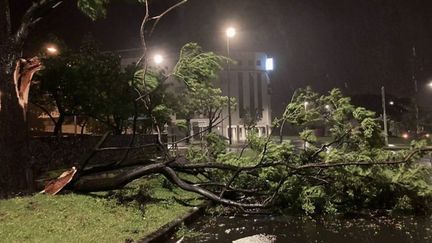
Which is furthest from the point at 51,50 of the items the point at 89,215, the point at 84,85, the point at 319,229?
the point at 319,229

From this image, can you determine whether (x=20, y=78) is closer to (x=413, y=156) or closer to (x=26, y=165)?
(x=26, y=165)

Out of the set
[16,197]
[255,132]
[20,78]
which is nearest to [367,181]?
[255,132]

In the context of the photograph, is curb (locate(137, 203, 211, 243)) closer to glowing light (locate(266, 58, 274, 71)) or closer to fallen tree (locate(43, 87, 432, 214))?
fallen tree (locate(43, 87, 432, 214))

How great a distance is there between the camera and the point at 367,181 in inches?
365

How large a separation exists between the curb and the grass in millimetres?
152

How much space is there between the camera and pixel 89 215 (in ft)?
25.6

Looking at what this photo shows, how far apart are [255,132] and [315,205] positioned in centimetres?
242

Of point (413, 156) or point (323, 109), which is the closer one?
point (413, 156)

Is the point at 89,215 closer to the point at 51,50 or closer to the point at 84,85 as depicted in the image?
the point at 84,85

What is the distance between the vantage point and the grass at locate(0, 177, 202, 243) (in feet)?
21.5

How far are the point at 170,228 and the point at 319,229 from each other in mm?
2741

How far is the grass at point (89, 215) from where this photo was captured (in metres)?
6.55

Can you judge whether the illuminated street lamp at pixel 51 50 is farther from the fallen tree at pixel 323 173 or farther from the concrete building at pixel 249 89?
the concrete building at pixel 249 89

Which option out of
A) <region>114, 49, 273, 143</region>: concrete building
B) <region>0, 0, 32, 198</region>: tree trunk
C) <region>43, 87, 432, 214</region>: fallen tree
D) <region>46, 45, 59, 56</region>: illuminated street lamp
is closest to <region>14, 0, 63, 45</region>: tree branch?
<region>0, 0, 32, 198</region>: tree trunk
